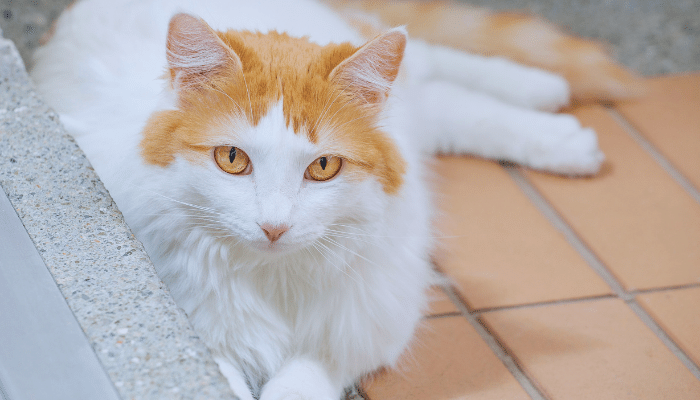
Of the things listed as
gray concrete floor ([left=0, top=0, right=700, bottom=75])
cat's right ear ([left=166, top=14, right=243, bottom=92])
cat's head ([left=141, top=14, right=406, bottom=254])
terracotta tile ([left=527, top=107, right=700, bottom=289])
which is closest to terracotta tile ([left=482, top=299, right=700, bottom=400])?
terracotta tile ([left=527, top=107, right=700, bottom=289])

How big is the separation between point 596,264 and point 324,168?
95 centimetres

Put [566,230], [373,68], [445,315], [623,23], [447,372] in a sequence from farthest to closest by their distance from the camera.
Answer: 1. [623,23]
2. [566,230]
3. [445,315]
4. [447,372]
5. [373,68]

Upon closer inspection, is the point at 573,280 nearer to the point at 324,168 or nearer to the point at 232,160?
the point at 324,168

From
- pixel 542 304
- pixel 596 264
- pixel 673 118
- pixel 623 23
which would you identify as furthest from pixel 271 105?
pixel 623 23

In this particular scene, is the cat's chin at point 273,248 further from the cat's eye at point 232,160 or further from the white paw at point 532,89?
the white paw at point 532,89

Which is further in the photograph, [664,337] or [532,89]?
[532,89]

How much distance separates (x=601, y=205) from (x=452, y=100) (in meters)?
0.52

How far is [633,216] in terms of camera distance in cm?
183

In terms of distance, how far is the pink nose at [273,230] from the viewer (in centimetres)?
95

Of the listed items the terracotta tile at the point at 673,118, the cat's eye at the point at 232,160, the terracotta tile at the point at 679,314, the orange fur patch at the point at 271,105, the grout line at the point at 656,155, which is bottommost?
the terracotta tile at the point at 679,314

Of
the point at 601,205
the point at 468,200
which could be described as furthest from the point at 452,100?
the point at 601,205

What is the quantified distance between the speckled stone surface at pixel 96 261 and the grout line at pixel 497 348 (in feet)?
2.36

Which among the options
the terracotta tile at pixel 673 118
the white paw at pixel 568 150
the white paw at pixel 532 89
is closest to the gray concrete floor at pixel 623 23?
the terracotta tile at pixel 673 118

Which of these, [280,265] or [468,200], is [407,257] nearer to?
[280,265]
